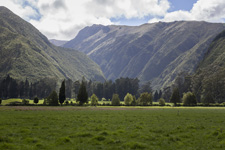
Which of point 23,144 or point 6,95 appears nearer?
point 23,144

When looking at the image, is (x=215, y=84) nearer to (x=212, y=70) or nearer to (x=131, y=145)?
(x=212, y=70)

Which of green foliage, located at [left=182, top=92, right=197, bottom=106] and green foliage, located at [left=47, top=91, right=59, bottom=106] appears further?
green foliage, located at [left=182, top=92, right=197, bottom=106]

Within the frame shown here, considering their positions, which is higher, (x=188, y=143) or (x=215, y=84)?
(x=215, y=84)

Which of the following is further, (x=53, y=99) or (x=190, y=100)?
(x=190, y=100)

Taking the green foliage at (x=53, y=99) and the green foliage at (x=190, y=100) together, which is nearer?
the green foliage at (x=53, y=99)

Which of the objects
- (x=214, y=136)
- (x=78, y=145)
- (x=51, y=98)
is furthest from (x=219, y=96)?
(x=78, y=145)

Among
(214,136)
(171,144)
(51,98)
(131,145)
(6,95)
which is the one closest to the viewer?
Result: (131,145)

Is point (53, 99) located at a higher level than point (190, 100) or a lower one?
lower

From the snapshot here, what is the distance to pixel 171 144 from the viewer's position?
1842cm

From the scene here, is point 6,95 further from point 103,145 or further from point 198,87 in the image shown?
point 103,145

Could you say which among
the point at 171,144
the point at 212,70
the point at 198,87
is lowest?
the point at 171,144

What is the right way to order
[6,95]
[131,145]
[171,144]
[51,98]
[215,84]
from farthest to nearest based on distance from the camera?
[6,95], [215,84], [51,98], [171,144], [131,145]

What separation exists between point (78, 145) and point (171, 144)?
7870mm

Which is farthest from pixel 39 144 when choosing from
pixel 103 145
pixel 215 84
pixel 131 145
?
pixel 215 84
